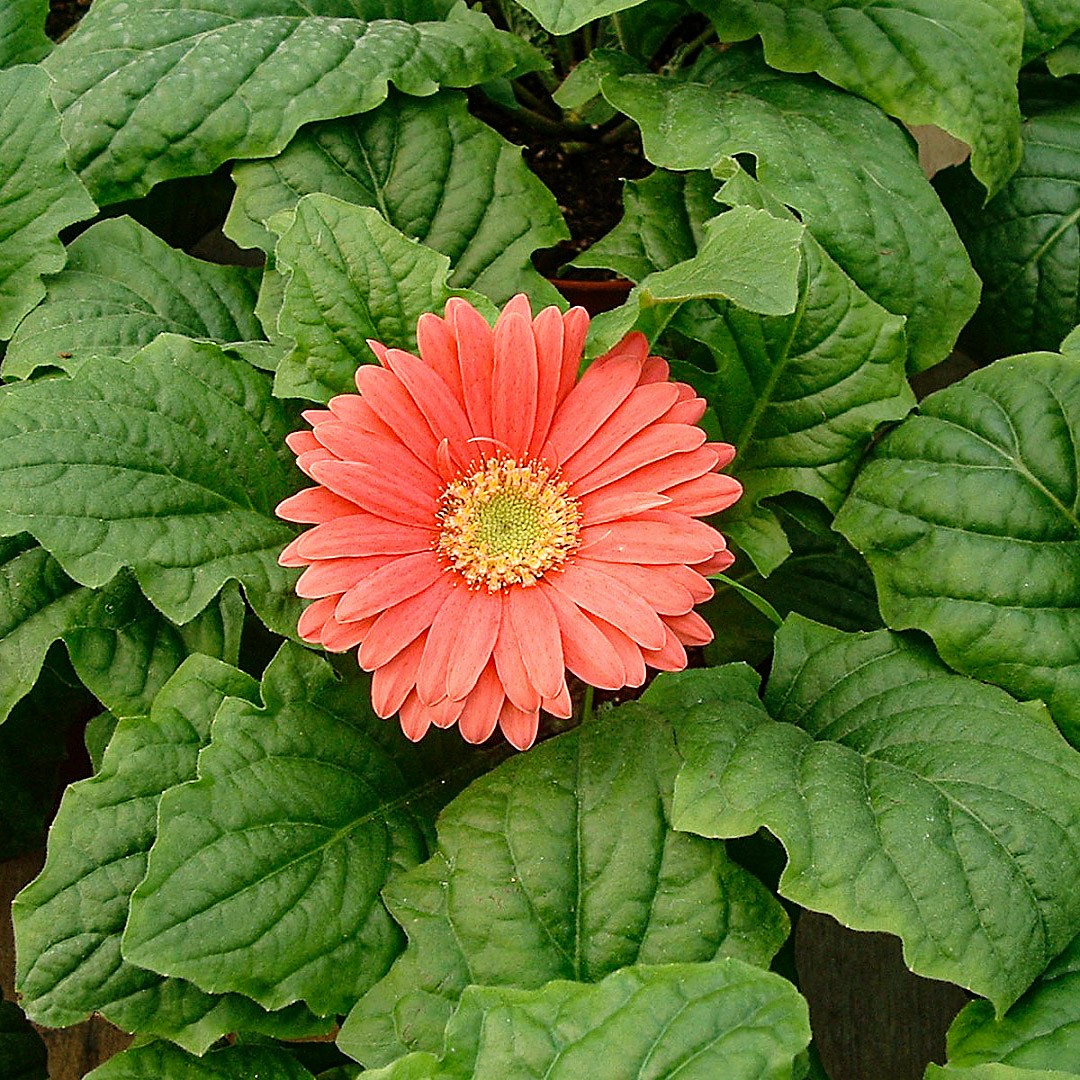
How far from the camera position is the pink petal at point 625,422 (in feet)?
1.95

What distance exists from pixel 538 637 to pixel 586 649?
2 cm

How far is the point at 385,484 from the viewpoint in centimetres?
59

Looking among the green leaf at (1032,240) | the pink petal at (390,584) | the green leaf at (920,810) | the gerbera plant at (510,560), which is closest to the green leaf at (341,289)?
the gerbera plant at (510,560)

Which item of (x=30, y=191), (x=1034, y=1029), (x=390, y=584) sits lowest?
(x=1034, y=1029)

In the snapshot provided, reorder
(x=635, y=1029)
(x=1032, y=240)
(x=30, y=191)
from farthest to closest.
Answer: (x=1032, y=240), (x=30, y=191), (x=635, y=1029)

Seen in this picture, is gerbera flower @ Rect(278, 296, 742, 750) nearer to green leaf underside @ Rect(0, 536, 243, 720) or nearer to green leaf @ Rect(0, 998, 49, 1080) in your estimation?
green leaf underside @ Rect(0, 536, 243, 720)

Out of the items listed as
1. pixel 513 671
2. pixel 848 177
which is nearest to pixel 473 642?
pixel 513 671

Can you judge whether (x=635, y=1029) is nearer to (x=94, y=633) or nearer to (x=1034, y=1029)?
(x=1034, y=1029)

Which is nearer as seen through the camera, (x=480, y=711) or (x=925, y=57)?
(x=480, y=711)

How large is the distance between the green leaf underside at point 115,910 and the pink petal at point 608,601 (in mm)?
184

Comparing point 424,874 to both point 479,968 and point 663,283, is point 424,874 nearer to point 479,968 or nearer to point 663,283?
point 479,968

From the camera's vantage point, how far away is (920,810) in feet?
1.85

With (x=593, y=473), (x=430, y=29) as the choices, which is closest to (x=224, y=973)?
(x=593, y=473)

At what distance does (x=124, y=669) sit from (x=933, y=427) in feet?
1.43
